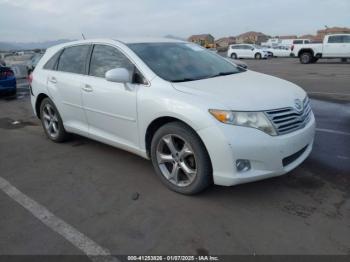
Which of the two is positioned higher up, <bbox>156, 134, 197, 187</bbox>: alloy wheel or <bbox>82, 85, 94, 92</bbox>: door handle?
<bbox>82, 85, 94, 92</bbox>: door handle

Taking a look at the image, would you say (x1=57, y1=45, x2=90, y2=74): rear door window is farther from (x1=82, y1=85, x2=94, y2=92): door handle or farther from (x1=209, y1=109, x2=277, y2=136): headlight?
(x1=209, y1=109, x2=277, y2=136): headlight

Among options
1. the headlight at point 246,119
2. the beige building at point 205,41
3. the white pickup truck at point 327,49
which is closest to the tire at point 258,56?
the white pickup truck at point 327,49

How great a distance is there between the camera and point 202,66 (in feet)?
13.9

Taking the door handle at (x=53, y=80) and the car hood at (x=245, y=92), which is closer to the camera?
the car hood at (x=245, y=92)

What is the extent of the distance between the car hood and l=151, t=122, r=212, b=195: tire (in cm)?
42

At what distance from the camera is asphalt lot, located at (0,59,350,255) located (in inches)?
109

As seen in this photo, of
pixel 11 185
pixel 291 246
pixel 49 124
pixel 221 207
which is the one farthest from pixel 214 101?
pixel 49 124

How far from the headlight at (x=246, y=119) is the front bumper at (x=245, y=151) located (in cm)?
4

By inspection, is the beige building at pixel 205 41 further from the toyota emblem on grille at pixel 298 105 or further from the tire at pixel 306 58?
the toyota emblem on grille at pixel 298 105

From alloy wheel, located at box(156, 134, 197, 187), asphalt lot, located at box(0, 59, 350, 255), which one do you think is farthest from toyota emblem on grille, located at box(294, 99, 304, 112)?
Result: alloy wheel, located at box(156, 134, 197, 187)

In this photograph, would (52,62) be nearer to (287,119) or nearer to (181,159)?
(181,159)

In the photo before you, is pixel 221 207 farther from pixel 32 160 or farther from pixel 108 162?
pixel 32 160

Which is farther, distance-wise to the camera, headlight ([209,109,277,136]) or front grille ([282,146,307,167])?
front grille ([282,146,307,167])

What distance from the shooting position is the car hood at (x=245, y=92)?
3148 millimetres
